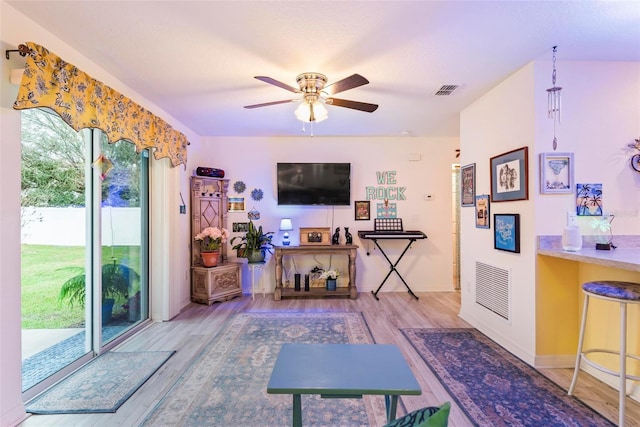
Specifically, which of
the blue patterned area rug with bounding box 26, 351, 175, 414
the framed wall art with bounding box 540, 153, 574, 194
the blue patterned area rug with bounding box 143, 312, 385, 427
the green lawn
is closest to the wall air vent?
the framed wall art with bounding box 540, 153, 574, 194

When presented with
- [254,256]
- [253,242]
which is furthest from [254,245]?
[254,256]

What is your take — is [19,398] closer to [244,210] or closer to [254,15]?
[254,15]

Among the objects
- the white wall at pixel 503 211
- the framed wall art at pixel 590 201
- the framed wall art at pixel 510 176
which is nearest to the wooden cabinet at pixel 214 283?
the white wall at pixel 503 211

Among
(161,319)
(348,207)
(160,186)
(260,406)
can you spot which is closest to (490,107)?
(348,207)

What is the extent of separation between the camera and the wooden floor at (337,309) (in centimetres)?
179

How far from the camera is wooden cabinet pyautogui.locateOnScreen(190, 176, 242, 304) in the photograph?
3.89 meters

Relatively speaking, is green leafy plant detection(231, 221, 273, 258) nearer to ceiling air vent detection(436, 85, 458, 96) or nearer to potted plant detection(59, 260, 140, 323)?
potted plant detection(59, 260, 140, 323)

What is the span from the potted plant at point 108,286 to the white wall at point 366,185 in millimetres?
1653

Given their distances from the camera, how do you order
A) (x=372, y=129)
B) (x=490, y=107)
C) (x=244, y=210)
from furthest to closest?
(x=244, y=210)
(x=372, y=129)
(x=490, y=107)

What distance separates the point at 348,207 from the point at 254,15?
3184mm

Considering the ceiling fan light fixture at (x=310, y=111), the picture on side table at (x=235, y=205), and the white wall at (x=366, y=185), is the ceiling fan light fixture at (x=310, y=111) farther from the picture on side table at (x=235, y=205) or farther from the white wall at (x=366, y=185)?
the picture on side table at (x=235, y=205)

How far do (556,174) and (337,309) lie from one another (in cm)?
276

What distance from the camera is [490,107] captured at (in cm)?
285

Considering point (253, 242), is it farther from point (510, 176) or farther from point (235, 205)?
point (510, 176)
